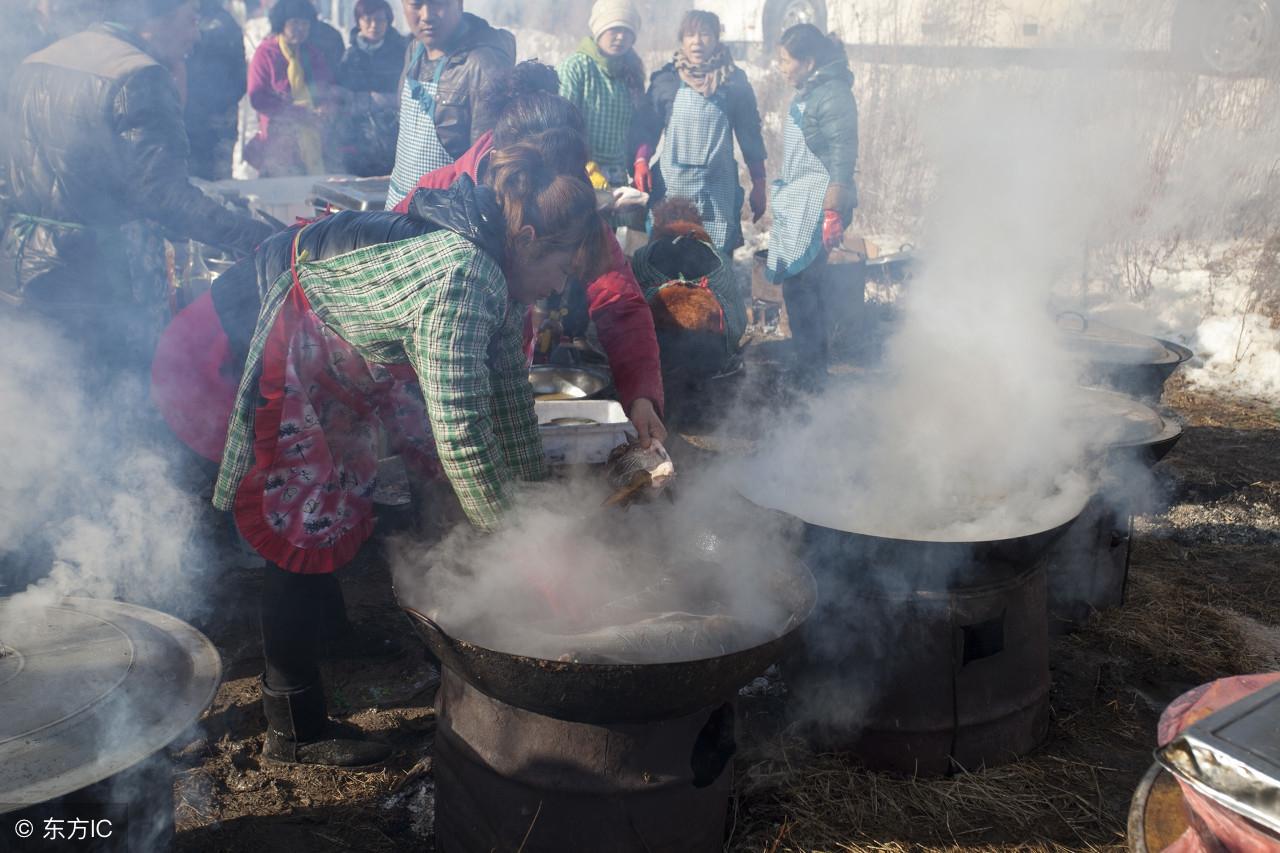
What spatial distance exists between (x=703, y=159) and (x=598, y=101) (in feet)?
3.50

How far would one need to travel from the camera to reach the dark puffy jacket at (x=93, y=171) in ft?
13.1

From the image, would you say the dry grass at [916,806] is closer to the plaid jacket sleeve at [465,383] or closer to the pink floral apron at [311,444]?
the plaid jacket sleeve at [465,383]

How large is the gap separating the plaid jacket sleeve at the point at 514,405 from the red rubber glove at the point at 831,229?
16.3 ft

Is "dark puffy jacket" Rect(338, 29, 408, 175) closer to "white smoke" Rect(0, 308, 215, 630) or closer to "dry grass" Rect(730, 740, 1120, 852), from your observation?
"white smoke" Rect(0, 308, 215, 630)

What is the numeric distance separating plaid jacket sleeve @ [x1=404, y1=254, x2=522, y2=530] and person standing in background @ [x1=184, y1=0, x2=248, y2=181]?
598cm

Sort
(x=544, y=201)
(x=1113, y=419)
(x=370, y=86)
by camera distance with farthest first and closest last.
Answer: (x=370, y=86) < (x=1113, y=419) < (x=544, y=201)

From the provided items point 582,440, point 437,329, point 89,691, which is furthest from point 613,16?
point 89,691

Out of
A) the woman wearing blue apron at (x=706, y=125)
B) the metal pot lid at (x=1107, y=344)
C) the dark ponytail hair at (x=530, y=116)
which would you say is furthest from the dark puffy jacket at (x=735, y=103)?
the dark ponytail hair at (x=530, y=116)

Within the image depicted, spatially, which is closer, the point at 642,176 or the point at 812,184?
the point at 642,176

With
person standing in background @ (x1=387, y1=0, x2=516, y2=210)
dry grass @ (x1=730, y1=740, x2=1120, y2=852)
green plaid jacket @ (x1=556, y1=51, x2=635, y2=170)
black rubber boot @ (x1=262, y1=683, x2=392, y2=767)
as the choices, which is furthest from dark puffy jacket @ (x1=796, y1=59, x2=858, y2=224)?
black rubber boot @ (x1=262, y1=683, x2=392, y2=767)

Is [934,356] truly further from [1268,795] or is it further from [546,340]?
[1268,795]

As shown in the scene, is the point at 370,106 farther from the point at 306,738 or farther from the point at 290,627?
the point at 306,738

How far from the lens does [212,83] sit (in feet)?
24.5

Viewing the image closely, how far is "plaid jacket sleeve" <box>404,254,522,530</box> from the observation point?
2.27 metres
